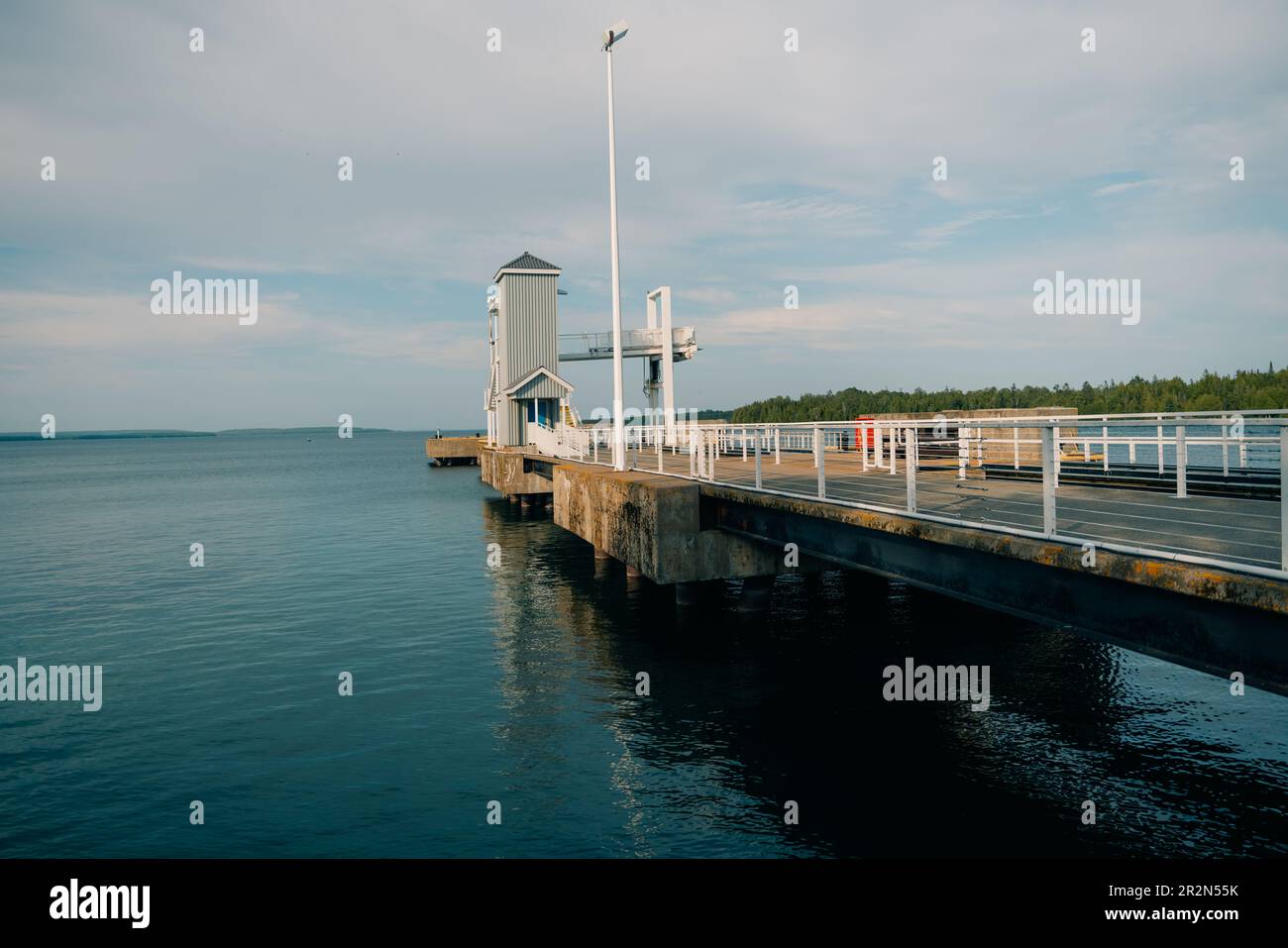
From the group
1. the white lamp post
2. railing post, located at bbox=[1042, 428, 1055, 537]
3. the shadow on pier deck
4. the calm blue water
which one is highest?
the white lamp post

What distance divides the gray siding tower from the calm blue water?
2295 cm

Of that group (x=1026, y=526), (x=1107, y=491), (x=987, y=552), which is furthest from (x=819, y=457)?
(x=1107, y=491)

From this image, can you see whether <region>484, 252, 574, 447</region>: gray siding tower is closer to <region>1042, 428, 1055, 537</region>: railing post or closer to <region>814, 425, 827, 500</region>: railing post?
<region>814, 425, 827, 500</region>: railing post

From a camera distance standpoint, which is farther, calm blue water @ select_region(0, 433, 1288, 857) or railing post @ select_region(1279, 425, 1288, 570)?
calm blue water @ select_region(0, 433, 1288, 857)

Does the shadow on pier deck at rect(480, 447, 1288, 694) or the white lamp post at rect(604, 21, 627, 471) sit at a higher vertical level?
the white lamp post at rect(604, 21, 627, 471)

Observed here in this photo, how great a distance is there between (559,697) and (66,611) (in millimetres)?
14943

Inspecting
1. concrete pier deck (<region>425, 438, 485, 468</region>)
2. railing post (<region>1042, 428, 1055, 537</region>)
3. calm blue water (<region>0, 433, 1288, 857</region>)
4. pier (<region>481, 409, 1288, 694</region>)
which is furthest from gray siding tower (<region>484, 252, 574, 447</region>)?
concrete pier deck (<region>425, 438, 485, 468</region>)

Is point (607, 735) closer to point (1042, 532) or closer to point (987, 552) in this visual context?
point (987, 552)

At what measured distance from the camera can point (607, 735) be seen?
11562 mm

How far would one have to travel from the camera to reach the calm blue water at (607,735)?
8.80 m

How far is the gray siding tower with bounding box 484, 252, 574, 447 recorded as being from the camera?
144 ft

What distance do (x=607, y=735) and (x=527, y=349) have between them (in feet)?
114

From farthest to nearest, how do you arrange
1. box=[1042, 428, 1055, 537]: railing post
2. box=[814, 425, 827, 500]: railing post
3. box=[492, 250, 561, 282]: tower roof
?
box=[492, 250, 561, 282]: tower roof → box=[814, 425, 827, 500]: railing post → box=[1042, 428, 1055, 537]: railing post
